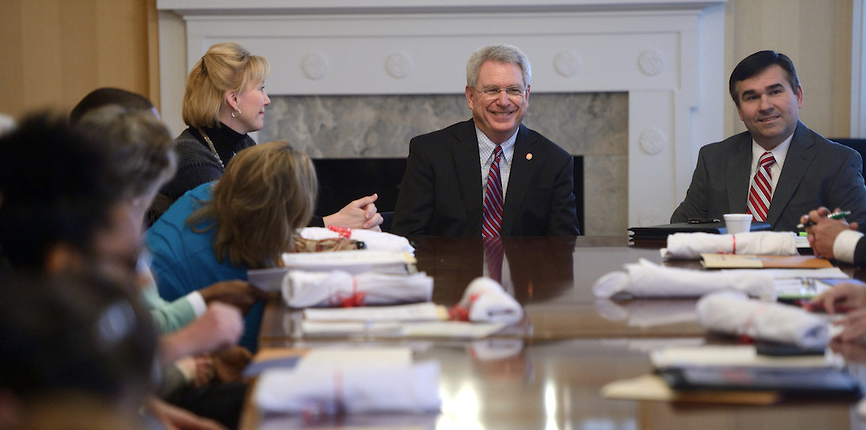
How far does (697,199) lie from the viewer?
2926 millimetres

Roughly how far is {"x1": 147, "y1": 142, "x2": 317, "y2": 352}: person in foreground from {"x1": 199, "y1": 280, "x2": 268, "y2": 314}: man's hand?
111 millimetres

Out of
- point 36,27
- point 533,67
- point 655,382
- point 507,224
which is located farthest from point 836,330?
point 36,27

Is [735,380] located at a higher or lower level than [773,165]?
lower

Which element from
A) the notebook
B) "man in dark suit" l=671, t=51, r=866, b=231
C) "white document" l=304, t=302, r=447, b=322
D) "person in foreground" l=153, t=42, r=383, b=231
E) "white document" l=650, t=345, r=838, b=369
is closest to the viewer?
"white document" l=650, t=345, r=838, b=369

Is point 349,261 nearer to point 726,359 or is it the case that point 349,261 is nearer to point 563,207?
point 726,359

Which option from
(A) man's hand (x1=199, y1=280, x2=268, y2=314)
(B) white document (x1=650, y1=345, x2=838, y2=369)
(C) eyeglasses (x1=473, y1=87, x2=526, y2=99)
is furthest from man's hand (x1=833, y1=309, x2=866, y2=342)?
(C) eyeglasses (x1=473, y1=87, x2=526, y2=99)

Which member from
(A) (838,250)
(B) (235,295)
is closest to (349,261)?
(B) (235,295)

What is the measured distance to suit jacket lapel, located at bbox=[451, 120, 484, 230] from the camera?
2.89m

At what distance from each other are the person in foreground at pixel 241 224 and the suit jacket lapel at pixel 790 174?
5.21 feet

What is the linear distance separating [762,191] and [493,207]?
2.83 feet

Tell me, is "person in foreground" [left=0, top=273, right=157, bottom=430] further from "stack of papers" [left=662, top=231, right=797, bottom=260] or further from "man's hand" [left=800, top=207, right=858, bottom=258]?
"man's hand" [left=800, top=207, right=858, bottom=258]

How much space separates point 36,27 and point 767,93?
12.7 ft

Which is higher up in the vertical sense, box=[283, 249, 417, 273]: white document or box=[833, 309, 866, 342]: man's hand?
box=[283, 249, 417, 273]: white document

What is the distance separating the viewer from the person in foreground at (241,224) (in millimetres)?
1695
